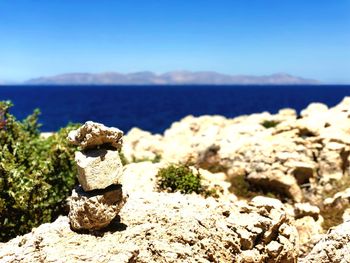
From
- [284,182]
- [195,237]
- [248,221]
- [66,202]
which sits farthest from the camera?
[284,182]

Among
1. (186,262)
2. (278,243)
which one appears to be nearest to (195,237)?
(186,262)

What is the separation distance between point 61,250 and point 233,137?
2721 centimetres

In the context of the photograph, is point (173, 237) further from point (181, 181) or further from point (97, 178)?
point (181, 181)

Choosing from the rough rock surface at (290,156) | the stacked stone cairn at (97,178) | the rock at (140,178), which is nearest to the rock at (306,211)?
the rough rock surface at (290,156)

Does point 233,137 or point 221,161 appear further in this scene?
point 233,137

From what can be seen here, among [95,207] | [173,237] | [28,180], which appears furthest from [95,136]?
[28,180]

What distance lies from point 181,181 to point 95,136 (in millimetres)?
7860

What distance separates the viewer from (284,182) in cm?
2827

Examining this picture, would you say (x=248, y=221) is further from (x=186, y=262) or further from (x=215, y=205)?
(x=186, y=262)

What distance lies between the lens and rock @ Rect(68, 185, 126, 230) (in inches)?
539

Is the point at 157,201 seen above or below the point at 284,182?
above

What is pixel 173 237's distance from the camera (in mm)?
14055

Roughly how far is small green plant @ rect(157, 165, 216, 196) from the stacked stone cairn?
6.67 meters

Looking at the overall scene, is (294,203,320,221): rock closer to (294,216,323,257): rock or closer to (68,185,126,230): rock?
(294,216,323,257): rock
